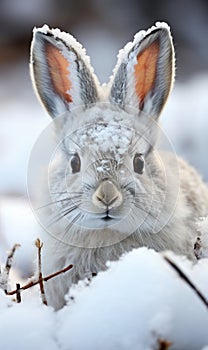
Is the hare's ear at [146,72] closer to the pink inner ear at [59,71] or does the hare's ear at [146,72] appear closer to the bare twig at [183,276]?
the pink inner ear at [59,71]

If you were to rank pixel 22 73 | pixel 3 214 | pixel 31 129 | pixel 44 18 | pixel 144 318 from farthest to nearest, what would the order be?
pixel 44 18 → pixel 22 73 → pixel 31 129 → pixel 3 214 → pixel 144 318

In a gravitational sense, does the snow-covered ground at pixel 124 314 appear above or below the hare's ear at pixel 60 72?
below

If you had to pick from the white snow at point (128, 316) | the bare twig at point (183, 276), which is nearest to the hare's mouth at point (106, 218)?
the white snow at point (128, 316)

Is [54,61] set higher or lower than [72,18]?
lower

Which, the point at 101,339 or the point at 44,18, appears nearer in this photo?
the point at 101,339

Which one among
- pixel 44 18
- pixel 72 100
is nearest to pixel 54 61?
pixel 72 100

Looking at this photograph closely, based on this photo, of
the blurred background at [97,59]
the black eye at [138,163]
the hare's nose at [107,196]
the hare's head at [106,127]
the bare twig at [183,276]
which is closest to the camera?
the bare twig at [183,276]

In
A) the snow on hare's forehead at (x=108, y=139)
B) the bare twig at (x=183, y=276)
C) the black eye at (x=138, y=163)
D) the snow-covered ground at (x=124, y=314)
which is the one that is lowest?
the snow-covered ground at (x=124, y=314)

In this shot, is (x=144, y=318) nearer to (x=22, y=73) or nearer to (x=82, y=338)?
(x=82, y=338)
